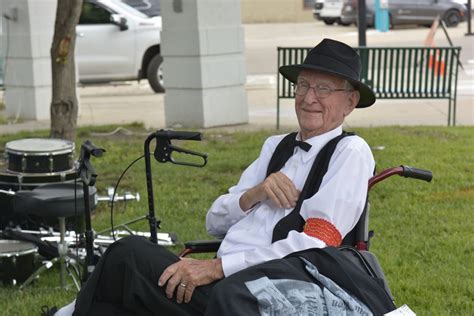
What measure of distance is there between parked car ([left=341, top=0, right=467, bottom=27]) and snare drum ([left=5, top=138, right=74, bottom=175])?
23.5 metres

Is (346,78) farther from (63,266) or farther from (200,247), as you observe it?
(63,266)

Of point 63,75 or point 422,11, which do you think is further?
point 422,11

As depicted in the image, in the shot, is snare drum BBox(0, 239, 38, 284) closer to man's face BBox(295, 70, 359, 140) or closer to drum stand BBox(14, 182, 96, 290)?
drum stand BBox(14, 182, 96, 290)

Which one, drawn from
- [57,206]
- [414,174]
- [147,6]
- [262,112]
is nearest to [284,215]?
[414,174]

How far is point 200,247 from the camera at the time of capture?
437cm

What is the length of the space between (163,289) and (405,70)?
7961 millimetres

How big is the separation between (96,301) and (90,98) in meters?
11.9

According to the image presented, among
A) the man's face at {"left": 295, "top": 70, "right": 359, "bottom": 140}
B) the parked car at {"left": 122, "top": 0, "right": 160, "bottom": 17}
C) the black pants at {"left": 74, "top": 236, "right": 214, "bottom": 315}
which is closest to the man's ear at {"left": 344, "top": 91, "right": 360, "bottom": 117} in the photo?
the man's face at {"left": 295, "top": 70, "right": 359, "bottom": 140}

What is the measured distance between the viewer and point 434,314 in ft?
17.2

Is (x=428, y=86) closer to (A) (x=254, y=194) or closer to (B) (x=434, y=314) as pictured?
(B) (x=434, y=314)

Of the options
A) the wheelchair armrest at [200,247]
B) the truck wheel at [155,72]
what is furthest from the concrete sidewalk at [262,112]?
the wheelchair armrest at [200,247]

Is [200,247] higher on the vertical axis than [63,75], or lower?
lower

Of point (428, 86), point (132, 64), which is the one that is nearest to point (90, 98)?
point (132, 64)

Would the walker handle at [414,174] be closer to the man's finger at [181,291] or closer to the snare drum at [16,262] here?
the man's finger at [181,291]
